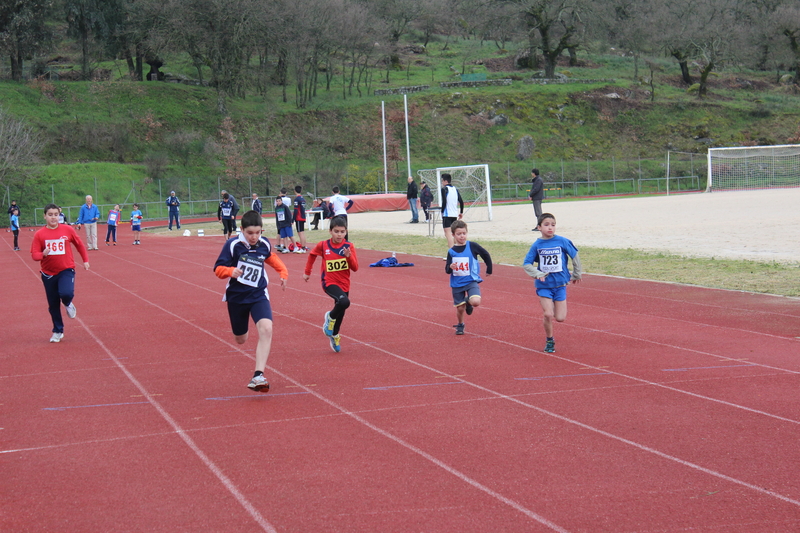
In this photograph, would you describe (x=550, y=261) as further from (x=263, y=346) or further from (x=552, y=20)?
(x=552, y=20)

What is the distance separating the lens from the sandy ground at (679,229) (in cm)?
1791

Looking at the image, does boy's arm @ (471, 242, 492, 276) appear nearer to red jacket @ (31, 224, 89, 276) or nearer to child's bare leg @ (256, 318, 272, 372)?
child's bare leg @ (256, 318, 272, 372)

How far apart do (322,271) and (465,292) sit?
1859 mm

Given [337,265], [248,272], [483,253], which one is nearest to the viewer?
[248,272]

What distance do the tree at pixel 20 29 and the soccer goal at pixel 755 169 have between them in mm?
51137

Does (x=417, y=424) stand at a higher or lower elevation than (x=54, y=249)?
lower

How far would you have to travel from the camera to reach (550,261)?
878 centimetres

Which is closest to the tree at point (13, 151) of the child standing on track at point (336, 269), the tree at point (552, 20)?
the child standing on track at point (336, 269)

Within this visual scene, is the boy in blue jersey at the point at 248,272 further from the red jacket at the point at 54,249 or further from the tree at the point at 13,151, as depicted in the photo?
the tree at the point at 13,151

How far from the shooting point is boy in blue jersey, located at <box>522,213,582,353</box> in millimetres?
8734

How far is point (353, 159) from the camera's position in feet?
209

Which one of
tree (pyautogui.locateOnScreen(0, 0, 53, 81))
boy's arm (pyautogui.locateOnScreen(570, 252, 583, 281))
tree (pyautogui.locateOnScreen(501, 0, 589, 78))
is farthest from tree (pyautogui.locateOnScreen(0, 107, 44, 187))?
tree (pyautogui.locateOnScreen(501, 0, 589, 78))

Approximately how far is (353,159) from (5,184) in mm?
26233

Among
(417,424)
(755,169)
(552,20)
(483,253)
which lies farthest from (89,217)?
(552,20)
